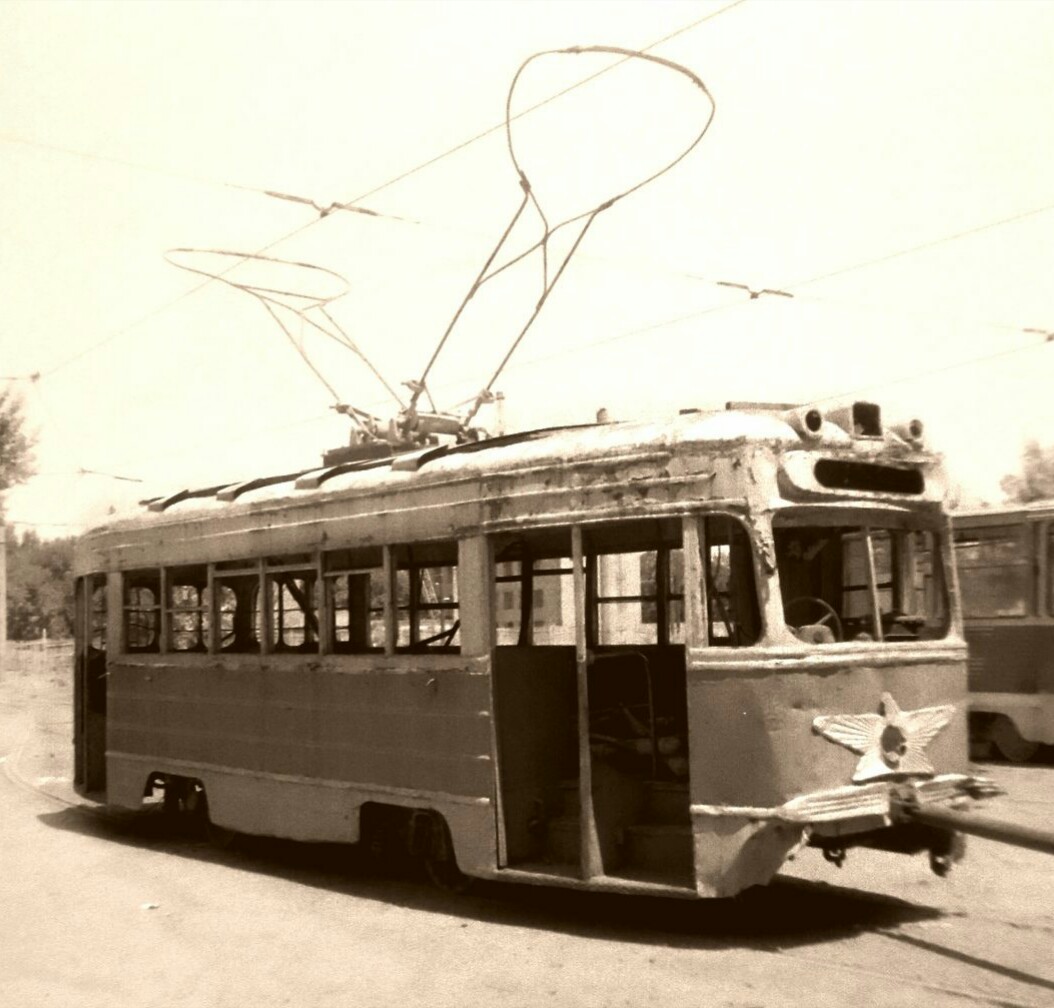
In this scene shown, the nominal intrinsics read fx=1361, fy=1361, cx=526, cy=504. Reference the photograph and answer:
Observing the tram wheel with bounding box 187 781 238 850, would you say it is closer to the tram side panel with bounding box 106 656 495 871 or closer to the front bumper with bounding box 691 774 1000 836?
the tram side panel with bounding box 106 656 495 871

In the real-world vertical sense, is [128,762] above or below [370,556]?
below

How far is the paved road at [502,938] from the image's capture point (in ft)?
20.2

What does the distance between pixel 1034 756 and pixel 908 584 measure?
9223 millimetres

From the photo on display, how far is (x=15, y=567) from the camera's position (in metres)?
102

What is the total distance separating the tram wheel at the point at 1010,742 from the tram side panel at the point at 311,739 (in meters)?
9.30

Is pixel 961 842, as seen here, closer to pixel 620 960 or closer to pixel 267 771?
pixel 620 960

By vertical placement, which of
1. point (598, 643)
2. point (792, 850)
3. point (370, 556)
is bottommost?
point (792, 850)

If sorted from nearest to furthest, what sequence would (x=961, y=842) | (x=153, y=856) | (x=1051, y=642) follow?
(x=961, y=842)
(x=153, y=856)
(x=1051, y=642)

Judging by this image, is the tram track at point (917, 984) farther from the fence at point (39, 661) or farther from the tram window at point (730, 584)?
the fence at point (39, 661)

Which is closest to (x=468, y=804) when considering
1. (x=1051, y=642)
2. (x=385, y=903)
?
(x=385, y=903)

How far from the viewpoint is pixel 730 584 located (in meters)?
7.18

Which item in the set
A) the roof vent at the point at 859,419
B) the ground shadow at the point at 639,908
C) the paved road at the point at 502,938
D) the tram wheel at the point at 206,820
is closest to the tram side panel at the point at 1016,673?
the paved road at the point at 502,938

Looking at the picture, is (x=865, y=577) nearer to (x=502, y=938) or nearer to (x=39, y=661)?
(x=502, y=938)

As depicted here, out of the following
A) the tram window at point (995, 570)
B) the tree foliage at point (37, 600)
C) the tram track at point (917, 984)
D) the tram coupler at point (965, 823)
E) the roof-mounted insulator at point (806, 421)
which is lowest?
the tram track at point (917, 984)
